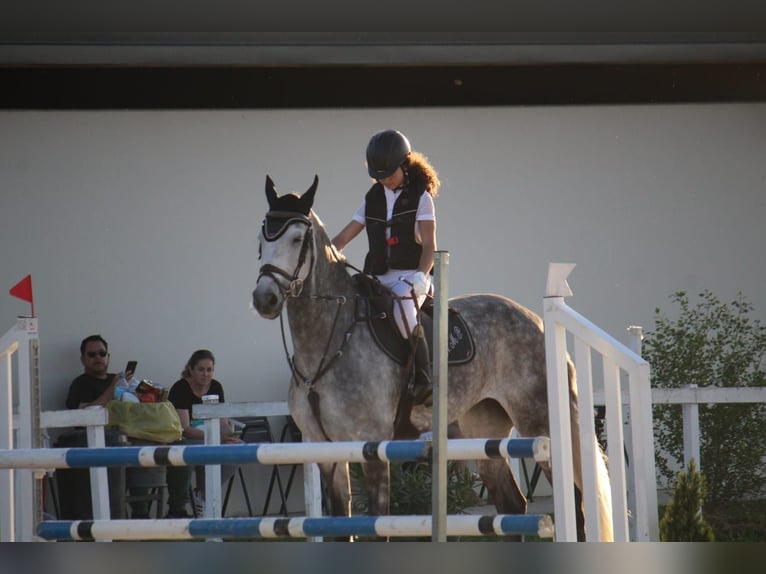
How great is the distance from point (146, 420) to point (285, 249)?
8.11 feet

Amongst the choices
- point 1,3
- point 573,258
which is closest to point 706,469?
point 573,258

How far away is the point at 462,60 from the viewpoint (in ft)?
37.0

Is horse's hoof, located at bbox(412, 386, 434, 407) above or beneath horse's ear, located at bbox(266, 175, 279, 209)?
beneath

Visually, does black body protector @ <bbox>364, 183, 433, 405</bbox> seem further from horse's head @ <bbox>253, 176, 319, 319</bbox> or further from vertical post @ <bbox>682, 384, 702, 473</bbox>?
vertical post @ <bbox>682, 384, 702, 473</bbox>

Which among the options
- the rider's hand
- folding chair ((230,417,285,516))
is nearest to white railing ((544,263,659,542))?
the rider's hand

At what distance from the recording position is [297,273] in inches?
229

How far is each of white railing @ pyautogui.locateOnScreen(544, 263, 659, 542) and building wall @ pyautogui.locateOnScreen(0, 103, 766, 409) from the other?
5.83 metres

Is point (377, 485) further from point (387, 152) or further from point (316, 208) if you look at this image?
point (316, 208)

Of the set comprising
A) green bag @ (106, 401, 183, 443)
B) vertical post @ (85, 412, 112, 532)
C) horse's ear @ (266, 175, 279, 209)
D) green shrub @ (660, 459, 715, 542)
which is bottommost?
green shrub @ (660, 459, 715, 542)

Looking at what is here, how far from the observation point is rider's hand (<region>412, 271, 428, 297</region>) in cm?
595

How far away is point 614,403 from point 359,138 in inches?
254

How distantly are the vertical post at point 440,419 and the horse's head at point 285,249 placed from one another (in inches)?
60.1

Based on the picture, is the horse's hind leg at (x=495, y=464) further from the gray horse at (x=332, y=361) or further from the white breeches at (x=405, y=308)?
the white breeches at (x=405, y=308)

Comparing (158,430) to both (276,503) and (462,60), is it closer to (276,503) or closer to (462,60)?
(276,503)
